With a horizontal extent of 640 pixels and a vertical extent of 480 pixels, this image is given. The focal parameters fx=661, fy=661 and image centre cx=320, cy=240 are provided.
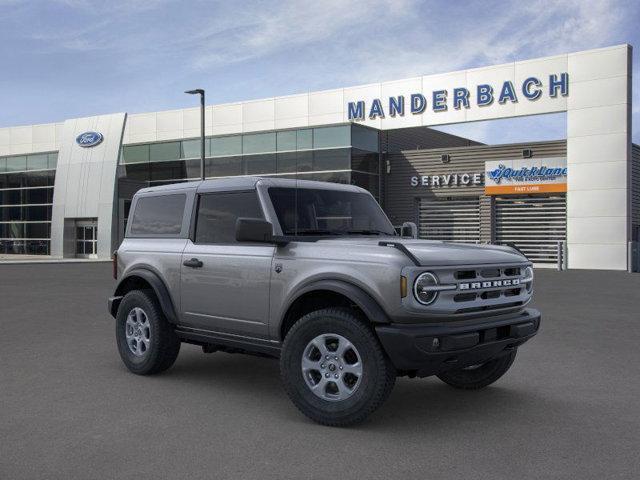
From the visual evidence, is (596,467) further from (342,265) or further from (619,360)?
(619,360)

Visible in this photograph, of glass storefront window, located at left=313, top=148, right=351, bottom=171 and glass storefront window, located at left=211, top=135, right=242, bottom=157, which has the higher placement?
glass storefront window, located at left=211, top=135, right=242, bottom=157

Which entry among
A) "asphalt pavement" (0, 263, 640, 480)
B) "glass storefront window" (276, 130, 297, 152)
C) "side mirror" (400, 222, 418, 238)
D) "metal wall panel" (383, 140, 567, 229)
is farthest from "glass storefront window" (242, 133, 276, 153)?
"side mirror" (400, 222, 418, 238)

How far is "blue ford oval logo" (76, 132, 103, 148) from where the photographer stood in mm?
39969

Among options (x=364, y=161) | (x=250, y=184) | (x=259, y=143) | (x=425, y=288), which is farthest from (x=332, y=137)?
(x=425, y=288)

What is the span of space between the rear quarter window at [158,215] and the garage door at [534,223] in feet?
77.0

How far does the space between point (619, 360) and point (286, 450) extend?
16.0 ft

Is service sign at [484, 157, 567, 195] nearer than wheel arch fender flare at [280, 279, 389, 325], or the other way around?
wheel arch fender flare at [280, 279, 389, 325]

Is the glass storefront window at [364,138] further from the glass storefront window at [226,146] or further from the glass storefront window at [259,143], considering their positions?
the glass storefront window at [226,146]

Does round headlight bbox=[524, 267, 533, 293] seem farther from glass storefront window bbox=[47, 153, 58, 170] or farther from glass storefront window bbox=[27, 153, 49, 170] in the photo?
glass storefront window bbox=[27, 153, 49, 170]

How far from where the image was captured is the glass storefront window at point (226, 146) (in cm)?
3447

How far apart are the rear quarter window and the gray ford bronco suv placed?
2 cm

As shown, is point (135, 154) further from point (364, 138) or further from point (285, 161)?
point (364, 138)

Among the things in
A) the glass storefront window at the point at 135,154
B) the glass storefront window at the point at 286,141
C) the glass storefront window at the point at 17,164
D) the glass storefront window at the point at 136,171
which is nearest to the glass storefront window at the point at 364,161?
the glass storefront window at the point at 286,141

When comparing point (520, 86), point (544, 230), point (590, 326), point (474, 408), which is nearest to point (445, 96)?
point (520, 86)
